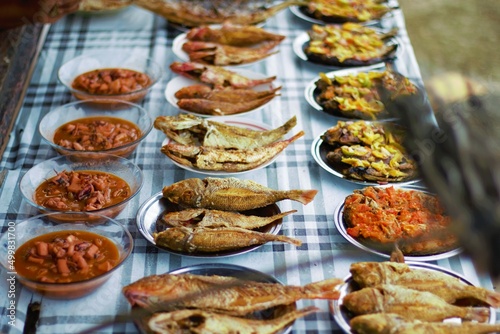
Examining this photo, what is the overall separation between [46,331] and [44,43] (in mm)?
2239

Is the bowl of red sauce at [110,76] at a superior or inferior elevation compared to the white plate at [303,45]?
superior

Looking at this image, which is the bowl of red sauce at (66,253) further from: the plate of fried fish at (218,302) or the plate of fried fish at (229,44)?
the plate of fried fish at (229,44)

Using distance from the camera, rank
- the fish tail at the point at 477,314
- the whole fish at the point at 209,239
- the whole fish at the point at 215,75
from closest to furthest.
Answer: the fish tail at the point at 477,314 → the whole fish at the point at 209,239 → the whole fish at the point at 215,75

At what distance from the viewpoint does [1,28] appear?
3342mm

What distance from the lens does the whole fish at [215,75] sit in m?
3.09

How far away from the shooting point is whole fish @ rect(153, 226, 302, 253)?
2.00m

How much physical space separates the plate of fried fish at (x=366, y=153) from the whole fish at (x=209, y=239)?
1.80 ft

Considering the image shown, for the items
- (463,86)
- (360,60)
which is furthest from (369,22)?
(463,86)

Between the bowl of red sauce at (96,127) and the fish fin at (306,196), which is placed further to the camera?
the bowl of red sauce at (96,127)

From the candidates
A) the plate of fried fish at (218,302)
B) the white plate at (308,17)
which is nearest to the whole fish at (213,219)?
the plate of fried fish at (218,302)

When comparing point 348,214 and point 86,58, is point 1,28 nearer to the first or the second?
point 86,58

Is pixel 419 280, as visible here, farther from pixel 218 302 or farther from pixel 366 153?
pixel 366 153

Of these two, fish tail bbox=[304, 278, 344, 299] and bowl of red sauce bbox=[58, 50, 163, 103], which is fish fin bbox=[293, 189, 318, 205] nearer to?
fish tail bbox=[304, 278, 344, 299]

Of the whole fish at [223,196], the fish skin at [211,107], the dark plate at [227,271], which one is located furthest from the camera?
the fish skin at [211,107]
